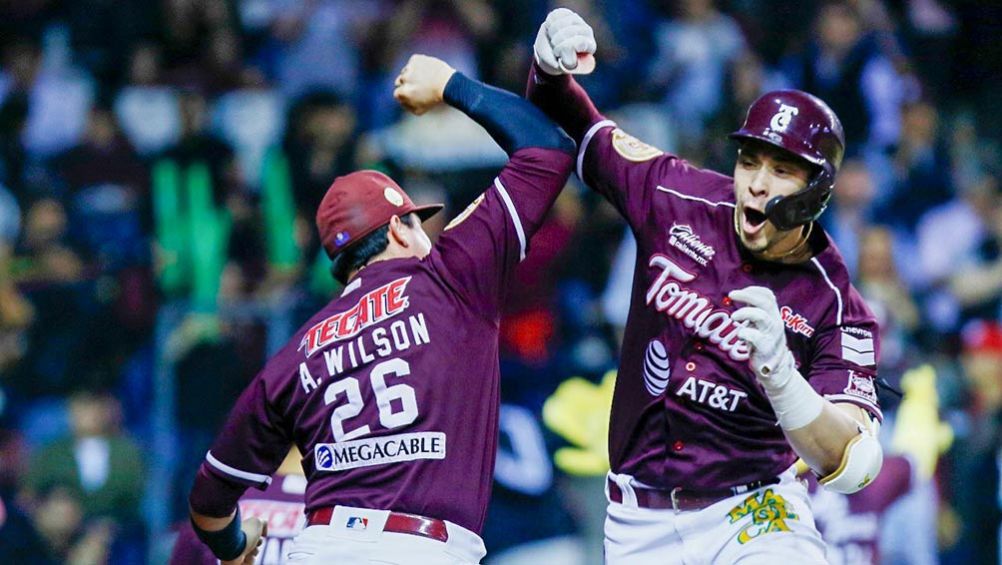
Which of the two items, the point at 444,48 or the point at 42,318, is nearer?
the point at 42,318

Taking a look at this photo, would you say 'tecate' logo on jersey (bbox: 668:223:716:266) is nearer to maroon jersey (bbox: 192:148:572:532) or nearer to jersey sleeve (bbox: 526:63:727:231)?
jersey sleeve (bbox: 526:63:727:231)

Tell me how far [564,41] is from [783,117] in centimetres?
79

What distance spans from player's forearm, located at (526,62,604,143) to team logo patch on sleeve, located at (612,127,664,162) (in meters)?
0.12

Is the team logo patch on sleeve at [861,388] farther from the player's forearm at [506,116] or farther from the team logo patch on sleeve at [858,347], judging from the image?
the player's forearm at [506,116]

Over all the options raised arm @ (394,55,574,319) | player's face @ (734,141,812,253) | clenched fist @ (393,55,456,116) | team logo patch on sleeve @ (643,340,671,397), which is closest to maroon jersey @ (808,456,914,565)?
team logo patch on sleeve @ (643,340,671,397)

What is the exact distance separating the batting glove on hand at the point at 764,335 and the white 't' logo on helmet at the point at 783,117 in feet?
2.53

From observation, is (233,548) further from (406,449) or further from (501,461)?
(501,461)

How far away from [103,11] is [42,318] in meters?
3.55

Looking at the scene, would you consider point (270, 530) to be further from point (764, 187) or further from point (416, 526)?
point (764, 187)

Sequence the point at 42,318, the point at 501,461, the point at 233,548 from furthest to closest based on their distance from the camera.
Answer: the point at 42,318 < the point at 501,461 < the point at 233,548

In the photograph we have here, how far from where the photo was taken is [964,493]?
858cm

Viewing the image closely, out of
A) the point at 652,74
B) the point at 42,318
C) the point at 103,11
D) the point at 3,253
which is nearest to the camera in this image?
the point at 42,318

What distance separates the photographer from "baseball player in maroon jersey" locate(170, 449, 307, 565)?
5.80 metres

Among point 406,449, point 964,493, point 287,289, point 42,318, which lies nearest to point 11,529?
point 42,318
